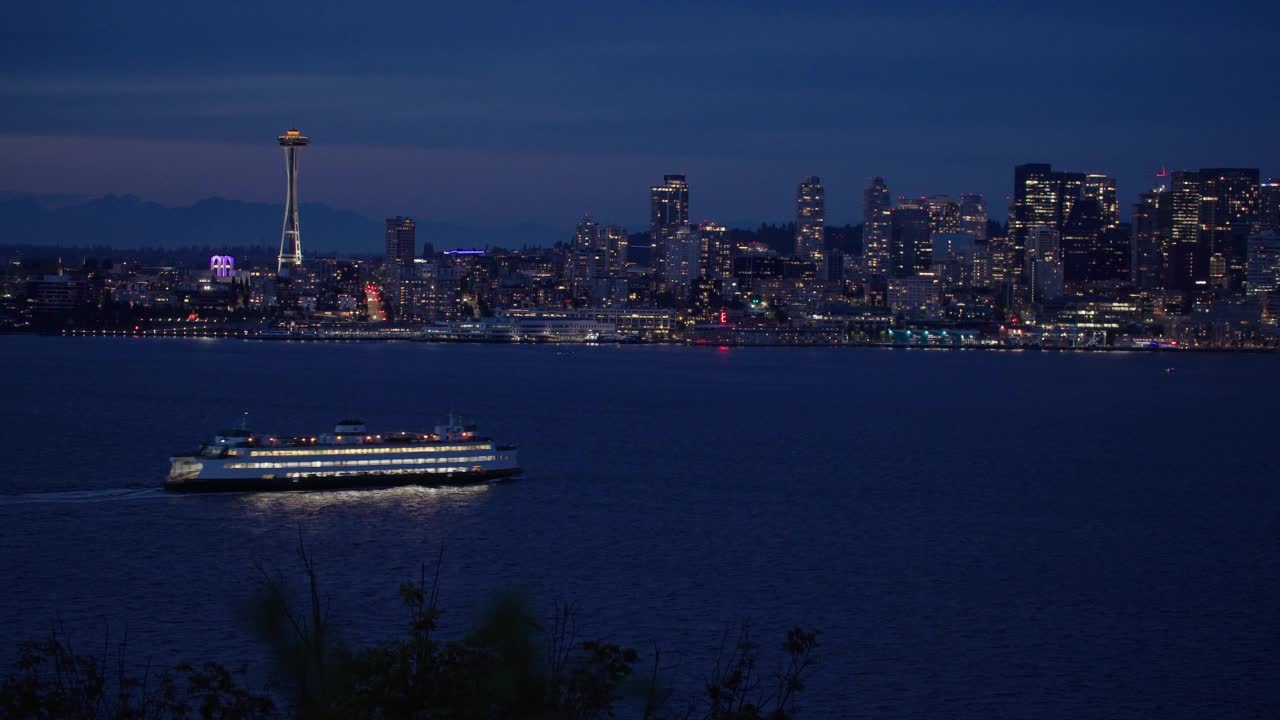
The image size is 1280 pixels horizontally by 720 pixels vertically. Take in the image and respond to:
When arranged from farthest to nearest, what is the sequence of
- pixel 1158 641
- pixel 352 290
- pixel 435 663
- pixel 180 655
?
pixel 352 290
pixel 1158 641
pixel 180 655
pixel 435 663

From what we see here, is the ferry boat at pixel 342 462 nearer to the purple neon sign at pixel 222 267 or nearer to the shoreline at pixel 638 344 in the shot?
the shoreline at pixel 638 344

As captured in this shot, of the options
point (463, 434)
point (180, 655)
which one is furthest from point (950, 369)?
point (180, 655)

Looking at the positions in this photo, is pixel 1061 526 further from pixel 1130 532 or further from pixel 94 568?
pixel 94 568

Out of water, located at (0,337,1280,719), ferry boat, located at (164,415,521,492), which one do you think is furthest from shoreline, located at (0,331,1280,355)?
ferry boat, located at (164,415,521,492)

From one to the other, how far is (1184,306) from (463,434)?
87.4 m

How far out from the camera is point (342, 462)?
73.6 ft

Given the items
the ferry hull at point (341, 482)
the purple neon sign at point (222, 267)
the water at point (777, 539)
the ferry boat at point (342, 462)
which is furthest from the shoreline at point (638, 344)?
the ferry hull at point (341, 482)

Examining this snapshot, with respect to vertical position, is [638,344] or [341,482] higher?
[638,344]

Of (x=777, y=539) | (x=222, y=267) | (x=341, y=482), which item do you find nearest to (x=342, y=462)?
(x=341, y=482)

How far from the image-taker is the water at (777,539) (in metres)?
13.3

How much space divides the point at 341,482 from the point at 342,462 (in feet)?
1.19

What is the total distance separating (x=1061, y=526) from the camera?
67.6 feet

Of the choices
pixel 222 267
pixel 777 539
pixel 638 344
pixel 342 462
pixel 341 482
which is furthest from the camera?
pixel 222 267

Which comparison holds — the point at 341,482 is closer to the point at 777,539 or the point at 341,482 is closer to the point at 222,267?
the point at 777,539
